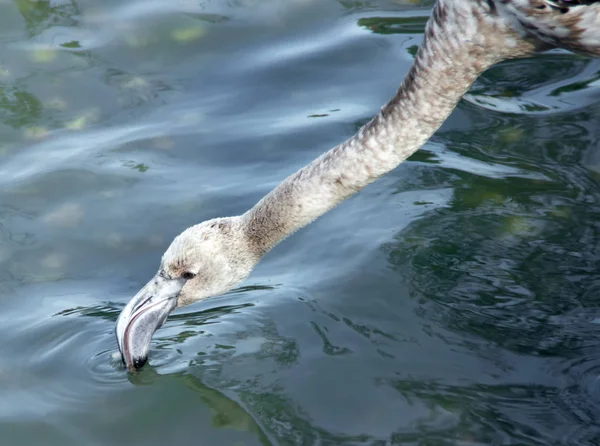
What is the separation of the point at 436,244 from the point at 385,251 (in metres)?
0.28

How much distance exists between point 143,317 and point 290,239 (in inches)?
45.1

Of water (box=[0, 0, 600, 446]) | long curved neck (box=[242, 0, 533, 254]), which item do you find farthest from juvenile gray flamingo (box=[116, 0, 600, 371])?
water (box=[0, 0, 600, 446])

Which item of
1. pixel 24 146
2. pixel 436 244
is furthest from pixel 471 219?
pixel 24 146

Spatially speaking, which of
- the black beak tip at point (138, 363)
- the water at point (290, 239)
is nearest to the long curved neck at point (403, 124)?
the water at point (290, 239)

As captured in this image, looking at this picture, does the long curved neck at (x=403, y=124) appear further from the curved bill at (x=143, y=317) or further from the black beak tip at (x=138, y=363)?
the black beak tip at (x=138, y=363)

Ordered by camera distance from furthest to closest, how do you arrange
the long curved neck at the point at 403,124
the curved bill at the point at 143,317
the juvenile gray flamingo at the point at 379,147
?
the curved bill at the point at 143,317 < the long curved neck at the point at 403,124 < the juvenile gray flamingo at the point at 379,147

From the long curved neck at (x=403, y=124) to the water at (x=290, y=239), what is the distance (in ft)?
1.40

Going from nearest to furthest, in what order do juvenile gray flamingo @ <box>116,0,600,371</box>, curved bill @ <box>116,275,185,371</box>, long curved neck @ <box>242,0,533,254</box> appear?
juvenile gray flamingo @ <box>116,0,600,371</box> → long curved neck @ <box>242,0,533,254</box> → curved bill @ <box>116,275,185,371</box>

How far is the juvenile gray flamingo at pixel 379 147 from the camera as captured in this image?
4117 mm

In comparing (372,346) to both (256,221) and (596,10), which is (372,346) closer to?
(256,221)

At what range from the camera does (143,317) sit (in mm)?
4688

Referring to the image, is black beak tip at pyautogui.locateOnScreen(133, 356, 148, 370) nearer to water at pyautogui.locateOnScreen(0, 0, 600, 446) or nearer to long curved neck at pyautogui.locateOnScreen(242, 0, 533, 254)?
water at pyautogui.locateOnScreen(0, 0, 600, 446)

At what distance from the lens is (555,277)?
484 cm

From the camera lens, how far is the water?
14.1 feet
